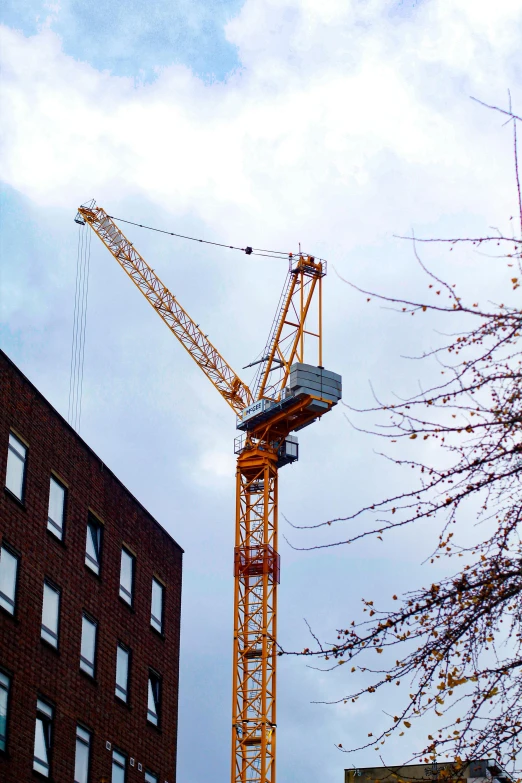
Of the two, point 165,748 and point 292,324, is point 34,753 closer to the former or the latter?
point 165,748

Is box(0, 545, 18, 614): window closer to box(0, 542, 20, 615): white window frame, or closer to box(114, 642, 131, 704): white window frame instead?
box(0, 542, 20, 615): white window frame

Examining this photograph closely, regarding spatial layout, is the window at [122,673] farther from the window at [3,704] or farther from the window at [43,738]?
the window at [3,704]

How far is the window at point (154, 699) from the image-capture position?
40156 mm

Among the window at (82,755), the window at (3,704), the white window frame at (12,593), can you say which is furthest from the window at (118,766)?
the white window frame at (12,593)

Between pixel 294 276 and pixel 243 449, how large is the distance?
15.3 meters

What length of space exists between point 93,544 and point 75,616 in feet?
9.41

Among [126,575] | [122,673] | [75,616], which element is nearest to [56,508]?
[75,616]

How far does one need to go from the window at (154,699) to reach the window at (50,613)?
662 cm

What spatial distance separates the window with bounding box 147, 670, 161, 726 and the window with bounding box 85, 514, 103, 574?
475cm

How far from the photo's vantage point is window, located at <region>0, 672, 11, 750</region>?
101 feet

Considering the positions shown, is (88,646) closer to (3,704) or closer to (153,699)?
(153,699)

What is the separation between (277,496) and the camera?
91.1 metres

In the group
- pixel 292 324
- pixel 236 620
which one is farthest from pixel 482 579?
pixel 292 324

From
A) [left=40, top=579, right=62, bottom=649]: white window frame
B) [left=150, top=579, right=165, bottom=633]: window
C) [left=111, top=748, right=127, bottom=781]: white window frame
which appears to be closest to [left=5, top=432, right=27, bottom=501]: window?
[left=40, top=579, right=62, bottom=649]: white window frame
